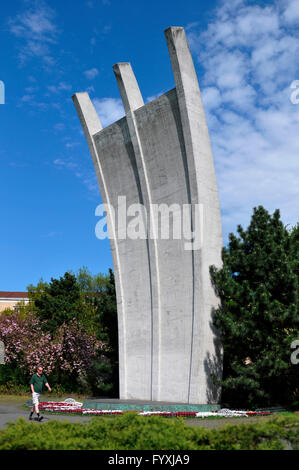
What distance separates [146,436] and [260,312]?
914 centimetres

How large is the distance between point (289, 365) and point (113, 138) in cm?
1084

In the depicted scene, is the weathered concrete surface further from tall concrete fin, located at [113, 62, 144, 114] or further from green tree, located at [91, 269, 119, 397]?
green tree, located at [91, 269, 119, 397]

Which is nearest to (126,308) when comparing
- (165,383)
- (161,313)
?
(161,313)

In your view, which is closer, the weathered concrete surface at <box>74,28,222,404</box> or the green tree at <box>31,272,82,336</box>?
the weathered concrete surface at <box>74,28,222,404</box>

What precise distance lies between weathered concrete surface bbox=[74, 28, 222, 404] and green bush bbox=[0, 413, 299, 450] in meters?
8.89

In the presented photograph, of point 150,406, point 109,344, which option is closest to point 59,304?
point 109,344

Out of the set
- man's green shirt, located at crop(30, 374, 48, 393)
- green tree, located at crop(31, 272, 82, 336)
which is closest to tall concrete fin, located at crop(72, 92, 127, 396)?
man's green shirt, located at crop(30, 374, 48, 393)

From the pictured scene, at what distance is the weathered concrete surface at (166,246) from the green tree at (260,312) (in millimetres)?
592

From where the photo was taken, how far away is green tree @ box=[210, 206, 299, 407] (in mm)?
14023

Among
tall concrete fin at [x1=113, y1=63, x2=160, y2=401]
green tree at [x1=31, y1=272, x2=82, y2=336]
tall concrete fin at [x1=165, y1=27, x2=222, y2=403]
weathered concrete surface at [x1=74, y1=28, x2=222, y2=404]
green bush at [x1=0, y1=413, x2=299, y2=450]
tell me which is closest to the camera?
green bush at [x1=0, y1=413, x2=299, y2=450]

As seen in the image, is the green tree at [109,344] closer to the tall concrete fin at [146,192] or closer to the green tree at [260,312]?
the tall concrete fin at [146,192]

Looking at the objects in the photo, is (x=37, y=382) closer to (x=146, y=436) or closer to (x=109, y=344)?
(x=146, y=436)

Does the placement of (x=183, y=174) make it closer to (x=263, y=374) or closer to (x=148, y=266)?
(x=148, y=266)

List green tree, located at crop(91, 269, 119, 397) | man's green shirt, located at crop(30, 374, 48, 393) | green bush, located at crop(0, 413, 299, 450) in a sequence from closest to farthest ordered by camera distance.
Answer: green bush, located at crop(0, 413, 299, 450) < man's green shirt, located at crop(30, 374, 48, 393) < green tree, located at crop(91, 269, 119, 397)
